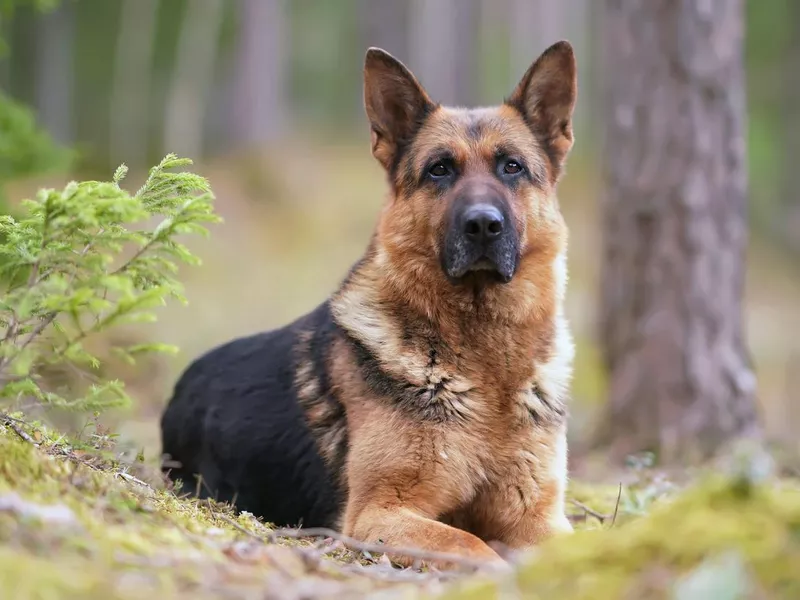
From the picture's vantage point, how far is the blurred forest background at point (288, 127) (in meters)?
16.6

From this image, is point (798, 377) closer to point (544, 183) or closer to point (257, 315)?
point (257, 315)

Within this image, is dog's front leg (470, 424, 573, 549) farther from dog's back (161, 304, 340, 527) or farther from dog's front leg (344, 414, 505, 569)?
dog's back (161, 304, 340, 527)

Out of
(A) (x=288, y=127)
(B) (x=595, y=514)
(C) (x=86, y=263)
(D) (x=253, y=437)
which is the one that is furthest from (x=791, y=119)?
(C) (x=86, y=263)

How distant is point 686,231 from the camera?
7469 millimetres

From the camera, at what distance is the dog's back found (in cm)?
466

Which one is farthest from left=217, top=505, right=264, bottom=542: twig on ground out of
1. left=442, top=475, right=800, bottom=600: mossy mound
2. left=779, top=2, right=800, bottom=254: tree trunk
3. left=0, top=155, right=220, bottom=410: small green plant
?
left=779, top=2, right=800, bottom=254: tree trunk

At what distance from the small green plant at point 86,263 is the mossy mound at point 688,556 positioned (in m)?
1.60

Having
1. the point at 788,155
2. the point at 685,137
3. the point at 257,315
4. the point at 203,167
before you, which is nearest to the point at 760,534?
the point at 685,137

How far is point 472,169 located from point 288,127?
27.4m

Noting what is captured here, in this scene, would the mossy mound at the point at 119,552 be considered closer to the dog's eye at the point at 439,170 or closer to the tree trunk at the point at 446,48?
the dog's eye at the point at 439,170

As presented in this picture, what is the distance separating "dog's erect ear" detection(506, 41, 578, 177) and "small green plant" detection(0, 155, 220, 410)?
2.14 meters

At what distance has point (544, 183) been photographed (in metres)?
5.08

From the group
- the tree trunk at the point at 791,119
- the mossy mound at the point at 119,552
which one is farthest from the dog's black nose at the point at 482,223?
the tree trunk at the point at 791,119

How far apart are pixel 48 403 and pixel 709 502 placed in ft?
8.41
